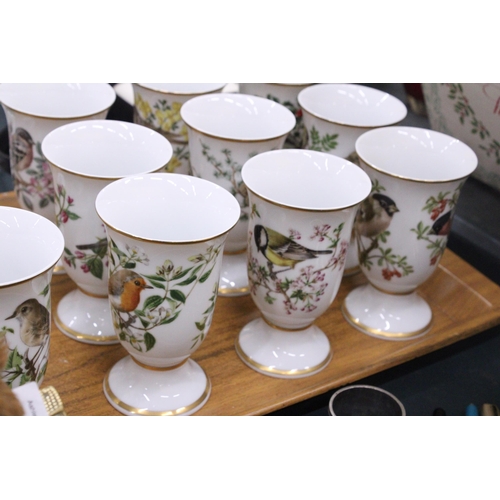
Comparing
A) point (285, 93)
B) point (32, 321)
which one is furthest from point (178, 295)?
point (285, 93)

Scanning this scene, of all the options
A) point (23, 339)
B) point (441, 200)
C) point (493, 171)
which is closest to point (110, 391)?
point (23, 339)

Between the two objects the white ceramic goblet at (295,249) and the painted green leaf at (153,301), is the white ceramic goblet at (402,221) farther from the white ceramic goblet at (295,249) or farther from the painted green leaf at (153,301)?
the painted green leaf at (153,301)

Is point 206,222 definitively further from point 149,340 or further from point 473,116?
point 473,116

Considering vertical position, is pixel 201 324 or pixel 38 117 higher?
pixel 38 117

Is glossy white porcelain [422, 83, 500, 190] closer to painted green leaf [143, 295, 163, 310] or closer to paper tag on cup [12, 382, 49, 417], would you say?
painted green leaf [143, 295, 163, 310]

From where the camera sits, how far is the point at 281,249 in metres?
0.75

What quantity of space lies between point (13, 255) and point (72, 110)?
33cm

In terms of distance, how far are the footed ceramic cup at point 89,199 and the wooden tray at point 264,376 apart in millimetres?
25

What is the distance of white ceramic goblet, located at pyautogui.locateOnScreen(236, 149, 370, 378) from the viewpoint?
738 mm

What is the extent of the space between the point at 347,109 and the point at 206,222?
0.39 m

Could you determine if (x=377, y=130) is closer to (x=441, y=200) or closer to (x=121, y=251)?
(x=441, y=200)

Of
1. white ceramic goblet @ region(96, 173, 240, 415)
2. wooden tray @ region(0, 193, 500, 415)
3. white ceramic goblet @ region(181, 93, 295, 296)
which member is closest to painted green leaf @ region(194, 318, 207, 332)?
white ceramic goblet @ region(96, 173, 240, 415)

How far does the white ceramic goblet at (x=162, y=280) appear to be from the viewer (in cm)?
65

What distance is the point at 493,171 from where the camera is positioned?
3.68ft
